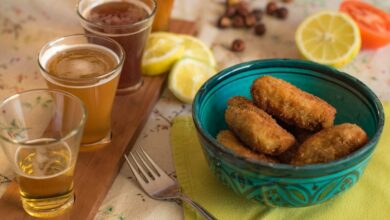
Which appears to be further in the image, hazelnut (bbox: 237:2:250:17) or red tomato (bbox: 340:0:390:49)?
hazelnut (bbox: 237:2:250:17)

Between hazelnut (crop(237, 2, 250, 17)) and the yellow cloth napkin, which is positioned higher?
hazelnut (crop(237, 2, 250, 17))

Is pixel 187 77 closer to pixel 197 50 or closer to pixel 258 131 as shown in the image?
pixel 197 50

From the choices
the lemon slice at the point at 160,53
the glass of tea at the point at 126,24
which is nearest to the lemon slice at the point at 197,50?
the lemon slice at the point at 160,53

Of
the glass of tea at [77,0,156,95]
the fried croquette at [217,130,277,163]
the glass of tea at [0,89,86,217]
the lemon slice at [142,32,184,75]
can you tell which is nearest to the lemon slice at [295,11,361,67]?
the lemon slice at [142,32,184,75]

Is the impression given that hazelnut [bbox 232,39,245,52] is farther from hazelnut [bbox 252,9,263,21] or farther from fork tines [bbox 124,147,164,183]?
fork tines [bbox 124,147,164,183]

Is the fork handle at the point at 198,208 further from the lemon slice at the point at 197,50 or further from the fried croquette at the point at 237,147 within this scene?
the lemon slice at the point at 197,50
